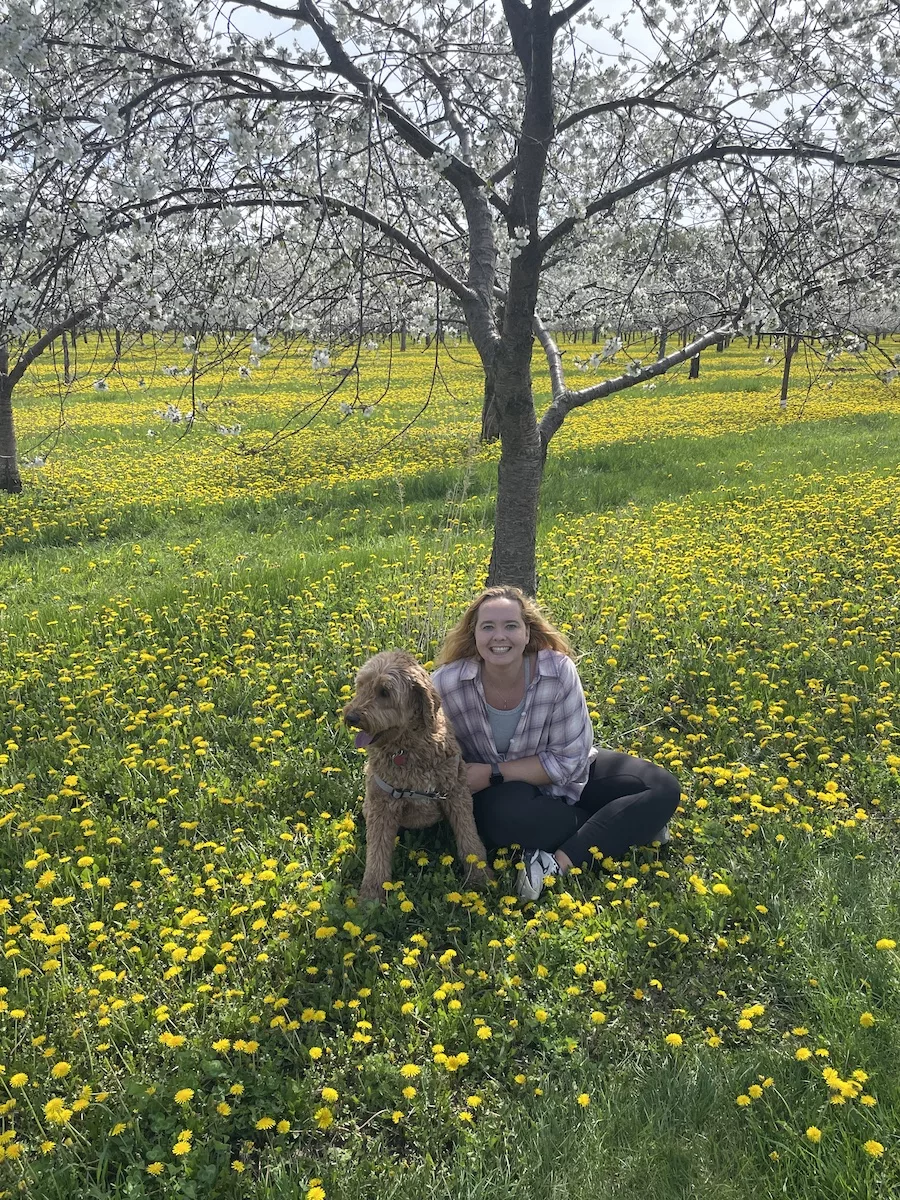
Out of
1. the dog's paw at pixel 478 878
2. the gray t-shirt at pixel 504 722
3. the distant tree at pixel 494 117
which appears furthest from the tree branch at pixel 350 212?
the dog's paw at pixel 478 878

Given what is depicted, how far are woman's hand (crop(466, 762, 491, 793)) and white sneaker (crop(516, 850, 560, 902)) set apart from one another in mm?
379

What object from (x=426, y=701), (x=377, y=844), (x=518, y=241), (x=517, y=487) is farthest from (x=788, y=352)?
(x=377, y=844)

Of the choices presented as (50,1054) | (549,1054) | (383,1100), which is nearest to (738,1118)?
(549,1054)

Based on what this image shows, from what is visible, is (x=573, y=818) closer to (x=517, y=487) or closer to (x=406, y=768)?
(x=406, y=768)

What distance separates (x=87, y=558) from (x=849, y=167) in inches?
327

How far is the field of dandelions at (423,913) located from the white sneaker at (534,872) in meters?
0.08

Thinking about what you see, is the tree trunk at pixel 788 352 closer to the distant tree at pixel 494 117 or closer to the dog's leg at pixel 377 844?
the distant tree at pixel 494 117

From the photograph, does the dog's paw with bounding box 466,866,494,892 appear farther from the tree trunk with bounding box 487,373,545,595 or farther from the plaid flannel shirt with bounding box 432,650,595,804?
the tree trunk with bounding box 487,373,545,595

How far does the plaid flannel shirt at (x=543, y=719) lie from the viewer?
362 centimetres

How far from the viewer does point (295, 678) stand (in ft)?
17.0

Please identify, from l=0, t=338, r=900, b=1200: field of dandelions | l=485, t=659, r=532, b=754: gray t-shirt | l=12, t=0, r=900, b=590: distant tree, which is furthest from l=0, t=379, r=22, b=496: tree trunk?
l=485, t=659, r=532, b=754: gray t-shirt

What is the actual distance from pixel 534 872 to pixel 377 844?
0.71 meters

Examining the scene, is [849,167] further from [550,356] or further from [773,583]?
[773,583]

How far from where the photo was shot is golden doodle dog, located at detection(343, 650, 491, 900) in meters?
3.10
